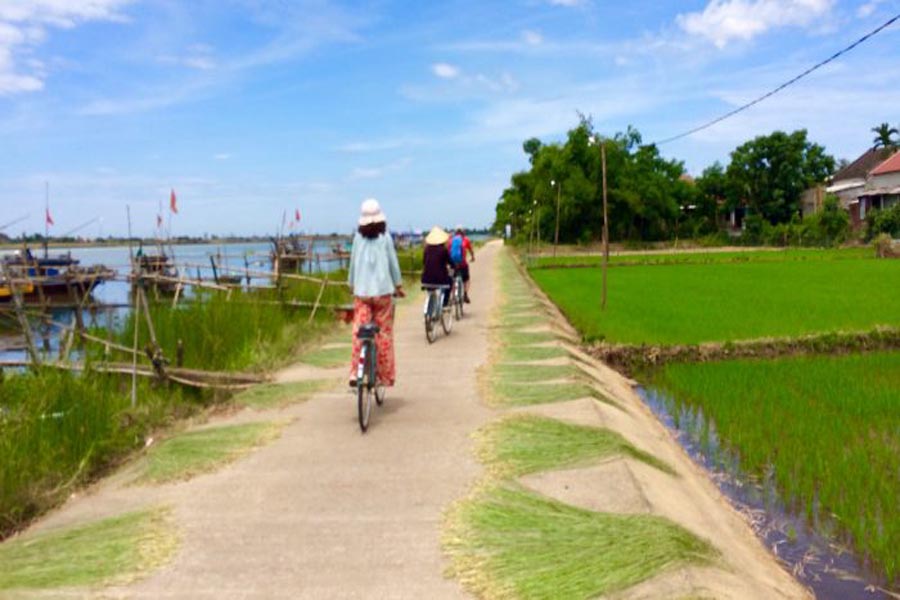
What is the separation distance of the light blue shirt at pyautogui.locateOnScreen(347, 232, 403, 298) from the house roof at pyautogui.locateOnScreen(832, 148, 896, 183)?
5269 centimetres

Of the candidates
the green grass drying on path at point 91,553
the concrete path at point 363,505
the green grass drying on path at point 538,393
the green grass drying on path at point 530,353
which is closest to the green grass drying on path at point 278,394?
the concrete path at point 363,505

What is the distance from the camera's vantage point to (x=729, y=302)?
56.4ft

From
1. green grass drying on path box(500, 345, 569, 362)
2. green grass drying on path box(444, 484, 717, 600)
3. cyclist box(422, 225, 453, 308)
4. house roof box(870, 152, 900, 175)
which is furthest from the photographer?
house roof box(870, 152, 900, 175)

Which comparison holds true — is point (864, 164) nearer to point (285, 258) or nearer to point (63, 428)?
point (285, 258)

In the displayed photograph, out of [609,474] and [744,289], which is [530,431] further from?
[744,289]

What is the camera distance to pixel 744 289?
67.5ft

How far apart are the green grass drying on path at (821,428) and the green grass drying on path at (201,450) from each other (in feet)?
13.3

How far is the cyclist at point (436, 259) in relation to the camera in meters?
10.8

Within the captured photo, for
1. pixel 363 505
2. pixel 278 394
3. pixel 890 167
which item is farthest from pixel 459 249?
pixel 890 167

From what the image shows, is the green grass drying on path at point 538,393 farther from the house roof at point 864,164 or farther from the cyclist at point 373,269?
the house roof at point 864,164

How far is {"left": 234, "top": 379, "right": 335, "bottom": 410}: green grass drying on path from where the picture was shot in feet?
23.7

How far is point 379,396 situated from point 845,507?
12.5 feet

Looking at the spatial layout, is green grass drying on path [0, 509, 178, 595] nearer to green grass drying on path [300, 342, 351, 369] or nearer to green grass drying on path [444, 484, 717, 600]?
green grass drying on path [444, 484, 717, 600]

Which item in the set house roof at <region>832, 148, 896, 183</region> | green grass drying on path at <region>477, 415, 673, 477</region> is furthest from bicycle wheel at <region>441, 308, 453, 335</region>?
house roof at <region>832, 148, 896, 183</region>
